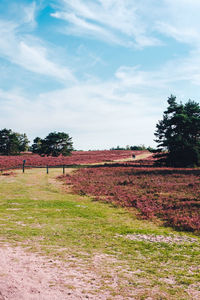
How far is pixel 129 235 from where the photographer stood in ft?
29.8

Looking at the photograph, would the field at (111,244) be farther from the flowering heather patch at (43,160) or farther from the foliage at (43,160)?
the flowering heather patch at (43,160)

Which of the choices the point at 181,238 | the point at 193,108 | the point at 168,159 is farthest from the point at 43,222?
the point at 193,108

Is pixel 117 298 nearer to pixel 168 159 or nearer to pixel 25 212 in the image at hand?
pixel 25 212

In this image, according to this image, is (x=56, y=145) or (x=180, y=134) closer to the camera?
(x=180, y=134)

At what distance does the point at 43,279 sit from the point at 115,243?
336 cm

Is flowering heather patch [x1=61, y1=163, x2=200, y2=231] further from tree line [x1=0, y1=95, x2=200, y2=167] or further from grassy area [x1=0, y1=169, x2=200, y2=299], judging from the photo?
tree line [x1=0, y1=95, x2=200, y2=167]

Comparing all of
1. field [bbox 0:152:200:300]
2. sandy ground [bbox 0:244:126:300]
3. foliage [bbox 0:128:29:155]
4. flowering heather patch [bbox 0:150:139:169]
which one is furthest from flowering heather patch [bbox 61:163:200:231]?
foliage [bbox 0:128:29:155]

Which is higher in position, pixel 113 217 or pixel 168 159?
pixel 168 159

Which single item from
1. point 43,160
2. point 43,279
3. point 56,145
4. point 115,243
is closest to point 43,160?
point 43,160

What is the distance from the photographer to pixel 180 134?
129ft

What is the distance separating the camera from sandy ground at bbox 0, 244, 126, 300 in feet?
15.0

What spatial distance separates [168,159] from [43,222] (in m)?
33.4

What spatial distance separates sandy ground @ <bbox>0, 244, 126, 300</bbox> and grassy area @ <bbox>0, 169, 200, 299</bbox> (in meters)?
0.46

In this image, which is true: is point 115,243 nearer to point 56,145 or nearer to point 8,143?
point 56,145
